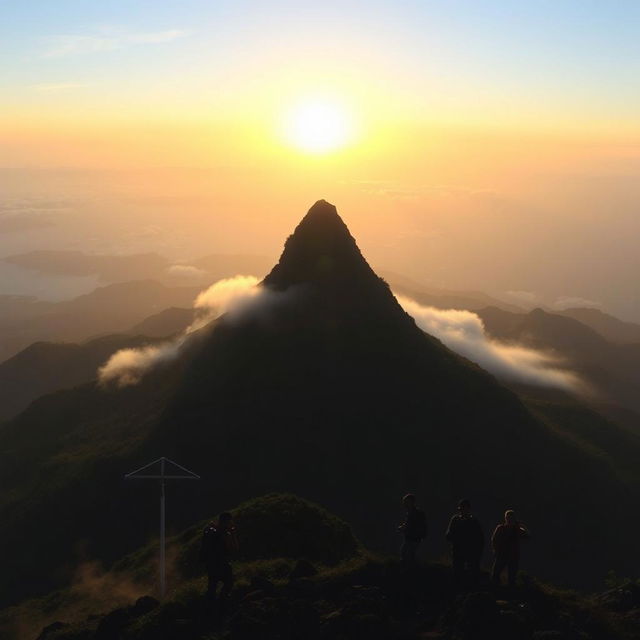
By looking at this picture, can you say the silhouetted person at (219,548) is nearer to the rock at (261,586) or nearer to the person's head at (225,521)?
the person's head at (225,521)

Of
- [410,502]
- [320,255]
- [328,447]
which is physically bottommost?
[410,502]

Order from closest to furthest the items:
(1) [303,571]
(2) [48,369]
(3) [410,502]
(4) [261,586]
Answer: (3) [410,502]
(4) [261,586]
(1) [303,571]
(2) [48,369]

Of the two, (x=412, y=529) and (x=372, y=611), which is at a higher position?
(x=412, y=529)

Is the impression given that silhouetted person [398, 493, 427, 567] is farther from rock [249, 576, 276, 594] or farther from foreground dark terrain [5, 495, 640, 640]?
rock [249, 576, 276, 594]

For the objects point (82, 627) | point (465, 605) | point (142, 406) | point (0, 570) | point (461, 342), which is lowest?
point (0, 570)

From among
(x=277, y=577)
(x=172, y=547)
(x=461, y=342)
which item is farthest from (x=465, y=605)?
(x=461, y=342)

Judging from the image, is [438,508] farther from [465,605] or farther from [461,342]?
[461,342]

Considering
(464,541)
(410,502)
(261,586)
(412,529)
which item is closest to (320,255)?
(412,529)

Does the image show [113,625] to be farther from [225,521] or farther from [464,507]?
[464,507]
